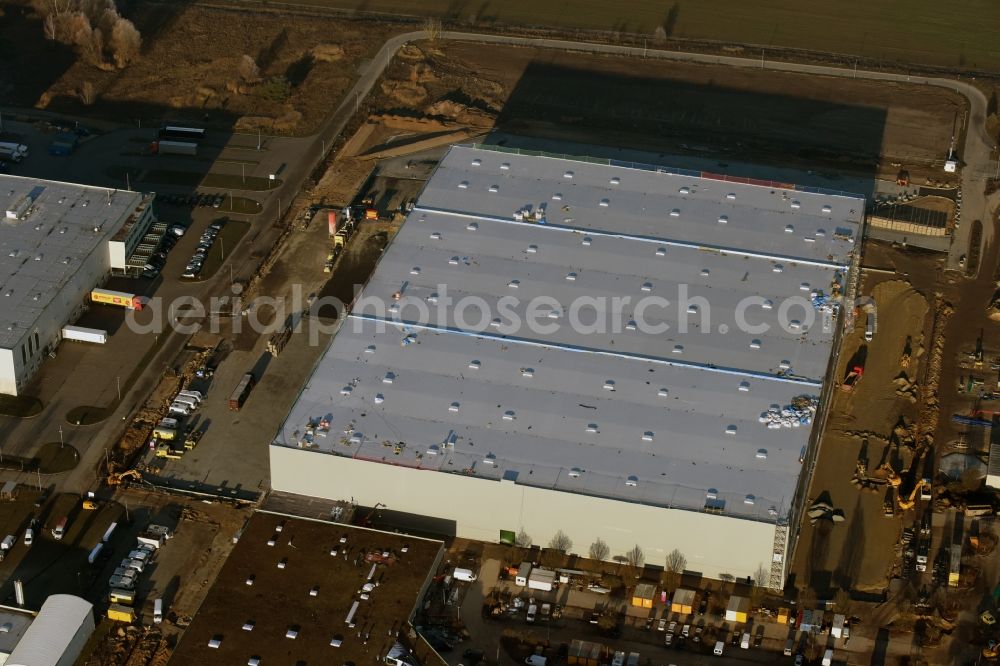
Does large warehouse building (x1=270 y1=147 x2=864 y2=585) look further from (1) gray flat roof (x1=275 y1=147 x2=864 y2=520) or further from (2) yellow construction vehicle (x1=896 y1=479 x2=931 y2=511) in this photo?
(2) yellow construction vehicle (x1=896 y1=479 x2=931 y2=511)

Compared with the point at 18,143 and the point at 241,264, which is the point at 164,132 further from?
the point at 241,264

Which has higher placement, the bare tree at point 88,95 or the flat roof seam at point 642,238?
the bare tree at point 88,95

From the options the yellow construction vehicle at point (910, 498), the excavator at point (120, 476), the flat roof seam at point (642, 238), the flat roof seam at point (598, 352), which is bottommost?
the excavator at point (120, 476)

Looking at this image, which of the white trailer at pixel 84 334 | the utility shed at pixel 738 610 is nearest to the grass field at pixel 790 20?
the white trailer at pixel 84 334

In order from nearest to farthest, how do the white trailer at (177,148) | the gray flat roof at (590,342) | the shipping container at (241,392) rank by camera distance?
the gray flat roof at (590,342), the shipping container at (241,392), the white trailer at (177,148)

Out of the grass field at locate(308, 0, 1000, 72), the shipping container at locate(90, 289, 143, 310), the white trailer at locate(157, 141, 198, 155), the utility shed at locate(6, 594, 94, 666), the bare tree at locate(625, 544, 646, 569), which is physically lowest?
the utility shed at locate(6, 594, 94, 666)

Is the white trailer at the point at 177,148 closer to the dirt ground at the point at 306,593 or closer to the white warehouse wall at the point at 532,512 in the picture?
the white warehouse wall at the point at 532,512

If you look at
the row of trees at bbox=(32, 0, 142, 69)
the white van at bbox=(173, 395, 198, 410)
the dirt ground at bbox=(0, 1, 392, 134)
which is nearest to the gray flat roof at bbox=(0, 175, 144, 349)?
the white van at bbox=(173, 395, 198, 410)
